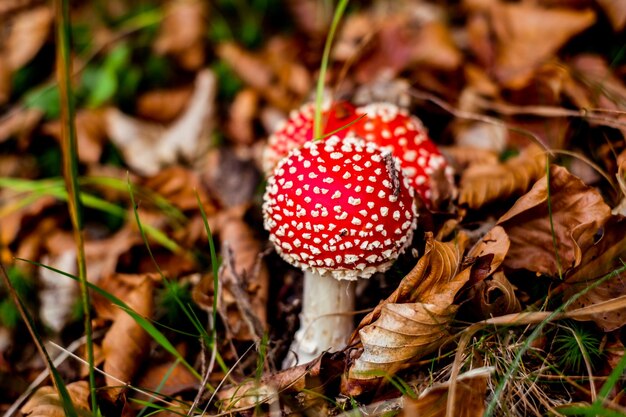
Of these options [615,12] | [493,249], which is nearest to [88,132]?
[493,249]

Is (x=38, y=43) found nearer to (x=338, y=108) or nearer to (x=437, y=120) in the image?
(x=338, y=108)

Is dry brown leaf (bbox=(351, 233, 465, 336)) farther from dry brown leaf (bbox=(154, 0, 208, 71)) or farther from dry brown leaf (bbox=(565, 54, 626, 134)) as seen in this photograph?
dry brown leaf (bbox=(154, 0, 208, 71))

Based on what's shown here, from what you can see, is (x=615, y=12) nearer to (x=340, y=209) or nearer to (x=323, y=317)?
(x=340, y=209)

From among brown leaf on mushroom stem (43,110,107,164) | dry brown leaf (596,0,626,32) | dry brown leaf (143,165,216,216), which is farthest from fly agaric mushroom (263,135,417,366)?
brown leaf on mushroom stem (43,110,107,164)

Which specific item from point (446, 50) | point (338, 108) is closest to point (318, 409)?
point (338, 108)

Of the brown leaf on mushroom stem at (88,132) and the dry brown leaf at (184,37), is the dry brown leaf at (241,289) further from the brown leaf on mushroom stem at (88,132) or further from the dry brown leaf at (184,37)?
the dry brown leaf at (184,37)
